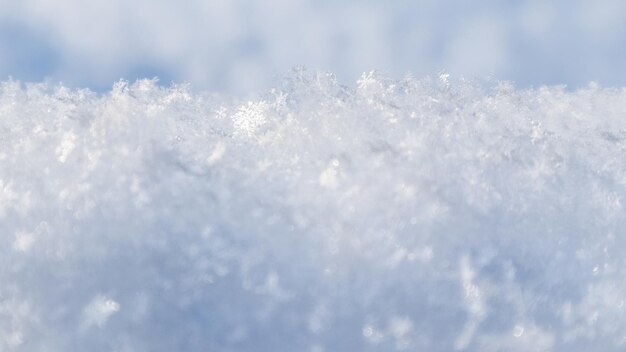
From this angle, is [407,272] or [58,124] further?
[58,124]

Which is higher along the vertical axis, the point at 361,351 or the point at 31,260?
the point at 31,260

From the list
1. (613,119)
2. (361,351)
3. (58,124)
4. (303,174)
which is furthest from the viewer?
(613,119)

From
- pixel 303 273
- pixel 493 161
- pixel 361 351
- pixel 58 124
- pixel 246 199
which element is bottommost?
pixel 361 351

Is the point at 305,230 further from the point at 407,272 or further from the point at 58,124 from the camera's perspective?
the point at 58,124

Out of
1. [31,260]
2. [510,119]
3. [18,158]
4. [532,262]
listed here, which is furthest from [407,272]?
[18,158]

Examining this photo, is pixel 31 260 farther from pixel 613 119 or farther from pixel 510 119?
pixel 613 119

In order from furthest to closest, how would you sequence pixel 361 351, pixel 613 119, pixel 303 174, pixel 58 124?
pixel 613 119, pixel 58 124, pixel 303 174, pixel 361 351
